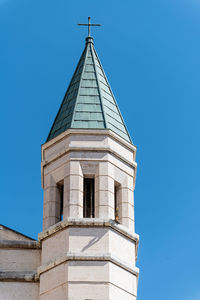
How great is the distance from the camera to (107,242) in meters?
22.7

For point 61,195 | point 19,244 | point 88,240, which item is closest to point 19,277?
point 19,244

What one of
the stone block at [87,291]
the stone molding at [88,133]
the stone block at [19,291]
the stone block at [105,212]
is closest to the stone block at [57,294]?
the stone block at [87,291]

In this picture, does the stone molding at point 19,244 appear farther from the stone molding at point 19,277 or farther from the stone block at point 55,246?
the stone molding at point 19,277

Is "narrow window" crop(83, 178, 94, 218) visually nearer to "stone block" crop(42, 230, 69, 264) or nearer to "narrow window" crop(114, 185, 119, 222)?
"narrow window" crop(114, 185, 119, 222)

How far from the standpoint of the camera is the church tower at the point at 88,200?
22.2 meters

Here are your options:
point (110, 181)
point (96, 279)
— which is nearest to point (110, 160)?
point (110, 181)

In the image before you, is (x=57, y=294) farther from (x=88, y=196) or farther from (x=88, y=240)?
(x=88, y=196)

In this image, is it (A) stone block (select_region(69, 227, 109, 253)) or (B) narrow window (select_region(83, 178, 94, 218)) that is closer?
(A) stone block (select_region(69, 227, 109, 253))

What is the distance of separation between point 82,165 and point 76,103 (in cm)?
252

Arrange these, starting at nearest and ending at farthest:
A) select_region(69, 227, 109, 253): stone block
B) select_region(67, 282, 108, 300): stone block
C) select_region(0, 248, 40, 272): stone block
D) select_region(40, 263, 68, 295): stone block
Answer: select_region(67, 282, 108, 300): stone block
select_region(40, 263, 68, 295): stone block
select_region(69, 227, 109, 253): stone block
select_region(0, 248, 40, 272): stone block

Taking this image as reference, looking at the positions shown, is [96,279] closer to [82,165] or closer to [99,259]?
[99,259]

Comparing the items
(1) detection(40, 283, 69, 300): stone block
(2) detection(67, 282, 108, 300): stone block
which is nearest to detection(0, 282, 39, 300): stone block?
(1) detection(40, 283, 69, 300): stone block

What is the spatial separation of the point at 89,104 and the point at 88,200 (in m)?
3.19

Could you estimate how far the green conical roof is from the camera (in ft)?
83.0
